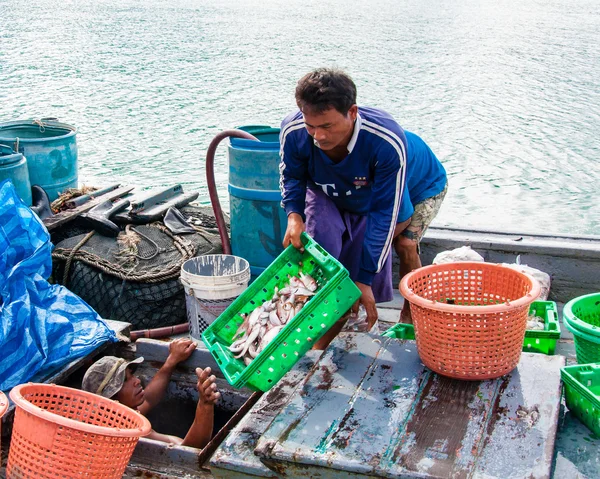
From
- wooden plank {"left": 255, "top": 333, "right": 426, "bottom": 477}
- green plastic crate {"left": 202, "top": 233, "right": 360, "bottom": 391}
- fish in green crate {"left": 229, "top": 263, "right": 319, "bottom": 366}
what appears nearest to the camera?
wooden plank {"left": 255, "top": 333, "right": 426, "bottom": 477}

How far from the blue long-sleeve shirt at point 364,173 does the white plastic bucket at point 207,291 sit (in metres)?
0.91

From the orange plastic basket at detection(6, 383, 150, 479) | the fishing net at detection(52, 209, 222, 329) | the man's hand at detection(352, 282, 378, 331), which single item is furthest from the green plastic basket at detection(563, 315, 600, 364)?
the fishing net at detection(52, 209, 222, 329)

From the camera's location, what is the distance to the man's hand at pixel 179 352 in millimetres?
3666

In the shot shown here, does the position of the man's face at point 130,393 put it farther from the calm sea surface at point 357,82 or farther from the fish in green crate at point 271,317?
the calm sea surface at point 357,82

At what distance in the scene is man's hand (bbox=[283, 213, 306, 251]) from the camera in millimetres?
3191

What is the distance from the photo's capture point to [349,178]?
3.22 m

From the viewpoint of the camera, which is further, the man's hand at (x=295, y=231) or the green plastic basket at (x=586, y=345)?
the man's hand at (x=295, y=231)

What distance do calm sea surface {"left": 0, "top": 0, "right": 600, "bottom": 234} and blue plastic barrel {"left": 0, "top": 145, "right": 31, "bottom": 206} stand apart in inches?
89.7

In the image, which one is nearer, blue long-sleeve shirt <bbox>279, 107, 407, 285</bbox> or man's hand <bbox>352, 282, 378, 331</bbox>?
blue long-sleeve shirt <bbox>279, 107, 407, 285</bbox>

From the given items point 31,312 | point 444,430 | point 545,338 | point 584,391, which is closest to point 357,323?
point 545,338

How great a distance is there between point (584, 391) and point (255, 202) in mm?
2524

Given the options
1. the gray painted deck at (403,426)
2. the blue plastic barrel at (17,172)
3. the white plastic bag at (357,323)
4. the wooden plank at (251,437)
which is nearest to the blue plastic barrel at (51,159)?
the blue plastic barrel at (17,172)

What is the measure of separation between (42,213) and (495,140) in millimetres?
9589

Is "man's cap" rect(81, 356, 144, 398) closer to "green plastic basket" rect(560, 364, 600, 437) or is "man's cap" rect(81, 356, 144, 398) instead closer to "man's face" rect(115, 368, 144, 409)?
"man's face" rect(115, 368, 144, 409)
